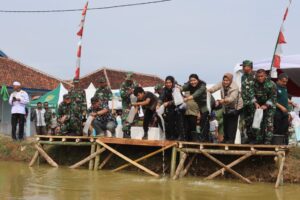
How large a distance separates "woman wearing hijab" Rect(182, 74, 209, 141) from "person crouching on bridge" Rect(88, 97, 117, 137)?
2.10 metres

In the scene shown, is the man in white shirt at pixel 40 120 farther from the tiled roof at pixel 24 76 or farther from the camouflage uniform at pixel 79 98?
the tiled roof at pixel 24 76

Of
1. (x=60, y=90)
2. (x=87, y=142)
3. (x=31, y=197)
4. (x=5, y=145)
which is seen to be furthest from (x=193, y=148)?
(x=60, y=90)

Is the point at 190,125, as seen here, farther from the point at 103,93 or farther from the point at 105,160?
the point at 103,93

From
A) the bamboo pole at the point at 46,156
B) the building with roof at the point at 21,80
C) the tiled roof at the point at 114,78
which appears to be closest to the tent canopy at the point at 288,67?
the bamboo pole at the point at 46,156

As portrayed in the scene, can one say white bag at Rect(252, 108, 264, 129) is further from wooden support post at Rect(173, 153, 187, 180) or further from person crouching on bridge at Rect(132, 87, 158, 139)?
person crouching on bridge at Rect(132, 87, 158, 139)

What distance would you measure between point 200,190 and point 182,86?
8.29ft

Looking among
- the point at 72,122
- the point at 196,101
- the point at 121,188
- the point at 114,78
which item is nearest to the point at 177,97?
the point at 196,101

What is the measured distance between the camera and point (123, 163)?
34.3 ft

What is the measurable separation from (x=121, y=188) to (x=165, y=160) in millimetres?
2354

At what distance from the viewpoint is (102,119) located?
1068 cm

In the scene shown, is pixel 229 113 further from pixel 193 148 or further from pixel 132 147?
pixel 132 147

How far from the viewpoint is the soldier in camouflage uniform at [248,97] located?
8.43m

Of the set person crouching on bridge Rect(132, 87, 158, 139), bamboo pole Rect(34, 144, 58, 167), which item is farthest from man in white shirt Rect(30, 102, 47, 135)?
person crouching on bridge Rect(132, 87, 158, 139)

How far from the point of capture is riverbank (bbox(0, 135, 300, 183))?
8.64 meters
